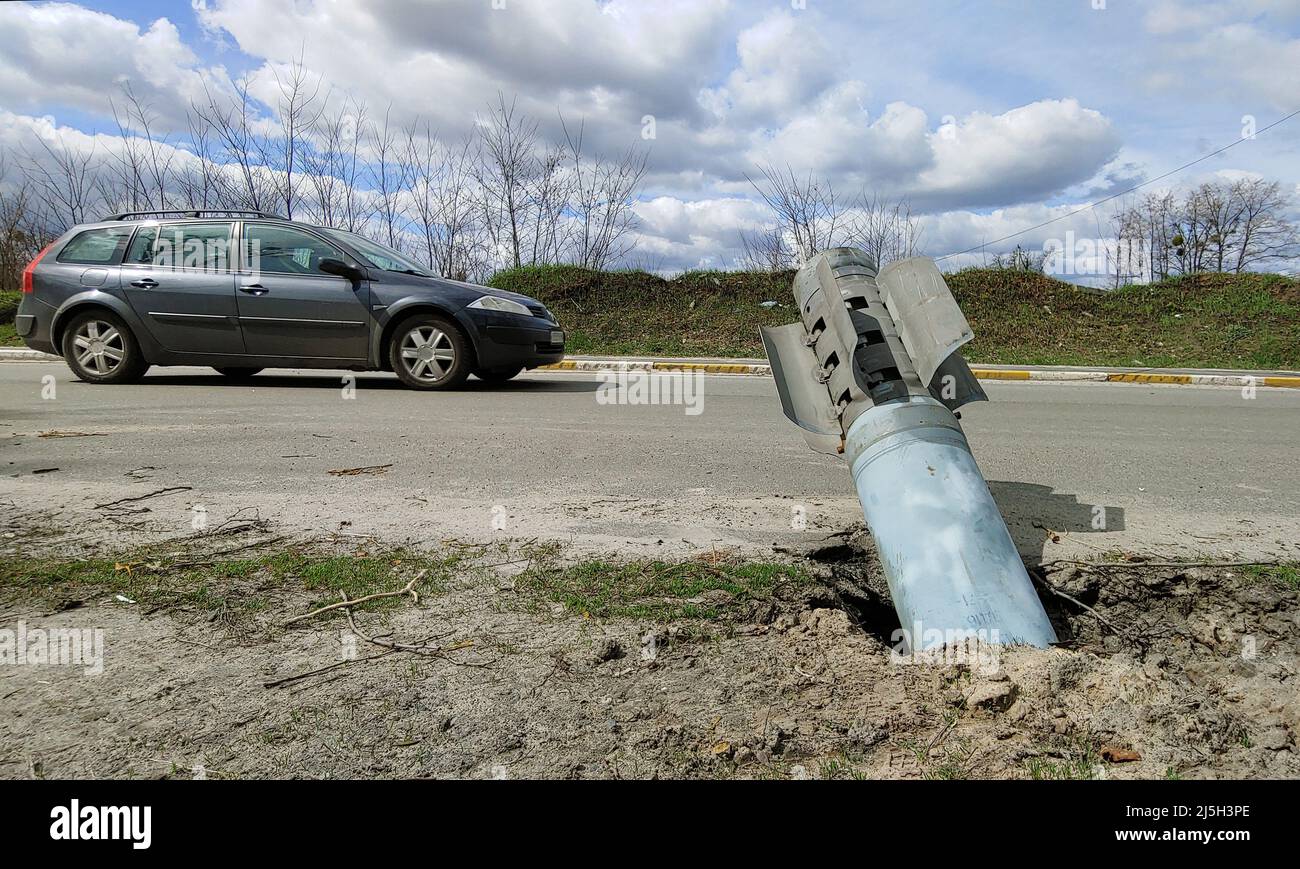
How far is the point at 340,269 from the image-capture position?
788 cm

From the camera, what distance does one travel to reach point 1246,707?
1931 mm

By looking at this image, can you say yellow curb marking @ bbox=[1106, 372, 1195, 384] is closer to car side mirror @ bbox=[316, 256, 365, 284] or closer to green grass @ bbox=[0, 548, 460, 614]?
car side mirror @ bbox=[316, 256, 365, 284]

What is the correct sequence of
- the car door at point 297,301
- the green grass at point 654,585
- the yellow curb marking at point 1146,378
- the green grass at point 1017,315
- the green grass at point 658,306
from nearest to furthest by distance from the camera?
the green grass at point 654,585 < the car door at point 297,301 < the yellow curb marking at point 1146,378 < the green grass at point 1017,315 < the green grass at point 658,306

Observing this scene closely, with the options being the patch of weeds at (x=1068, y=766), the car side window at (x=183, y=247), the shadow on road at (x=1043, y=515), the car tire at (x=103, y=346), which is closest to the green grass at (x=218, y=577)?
the patch of weeds at (x=1068, y=766)

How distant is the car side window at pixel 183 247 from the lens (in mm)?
8133

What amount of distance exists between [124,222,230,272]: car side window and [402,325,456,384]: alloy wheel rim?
2101mm

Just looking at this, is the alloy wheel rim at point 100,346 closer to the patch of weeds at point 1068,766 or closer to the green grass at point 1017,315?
the green grass at point 1017,315

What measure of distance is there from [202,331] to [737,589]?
24.6 ft

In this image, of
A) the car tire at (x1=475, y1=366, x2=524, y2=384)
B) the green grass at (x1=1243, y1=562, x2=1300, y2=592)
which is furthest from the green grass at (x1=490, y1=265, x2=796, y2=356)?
the green grass at (x1=1243, y1=562, x2=1300, y2=592)

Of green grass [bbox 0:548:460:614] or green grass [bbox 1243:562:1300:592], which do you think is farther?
green grass [bbox 1243:562:1300:592]

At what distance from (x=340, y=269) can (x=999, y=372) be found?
376 inches

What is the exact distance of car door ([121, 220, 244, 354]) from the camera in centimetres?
800

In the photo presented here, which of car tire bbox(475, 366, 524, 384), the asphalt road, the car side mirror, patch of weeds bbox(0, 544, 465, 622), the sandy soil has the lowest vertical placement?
the sandy soil

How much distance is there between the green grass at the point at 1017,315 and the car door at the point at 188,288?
283 inches
